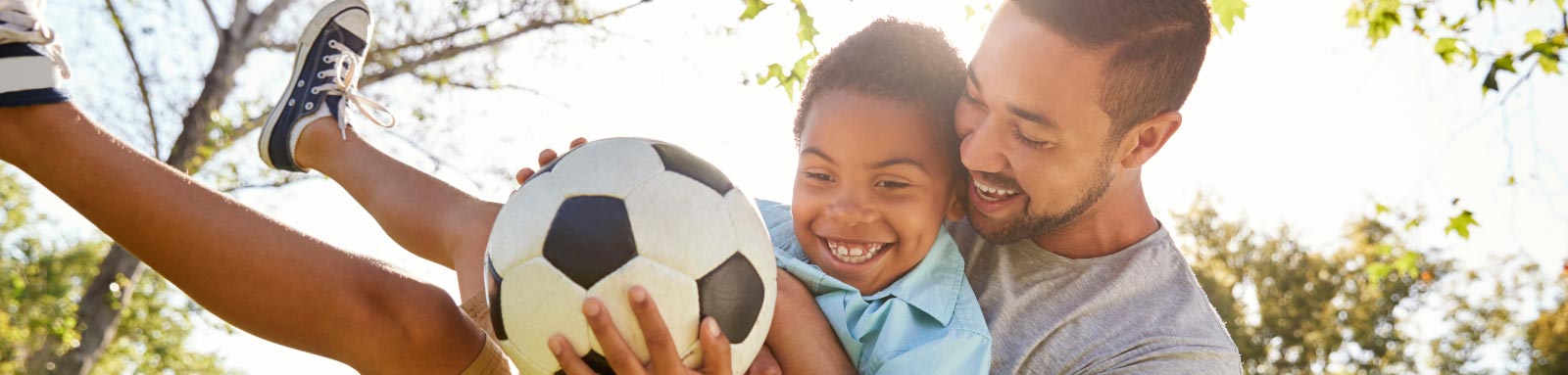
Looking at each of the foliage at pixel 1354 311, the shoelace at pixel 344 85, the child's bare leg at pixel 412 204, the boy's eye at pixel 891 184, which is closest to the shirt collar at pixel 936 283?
the boy's eye at pixel 891 184

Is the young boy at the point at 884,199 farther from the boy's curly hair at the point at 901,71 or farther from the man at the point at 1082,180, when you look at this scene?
the man at the point at 1082,180

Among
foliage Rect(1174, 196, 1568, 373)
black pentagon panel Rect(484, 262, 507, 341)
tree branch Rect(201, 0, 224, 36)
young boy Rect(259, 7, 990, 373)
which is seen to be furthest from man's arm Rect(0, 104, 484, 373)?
foliage Rect(1174, 196, 1568, 373)

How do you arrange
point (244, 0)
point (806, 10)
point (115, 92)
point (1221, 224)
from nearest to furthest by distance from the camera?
point (806, 10) < point (244, 0) < point (115, 92) < point (1221, 224)

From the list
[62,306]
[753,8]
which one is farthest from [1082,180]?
[62,306]

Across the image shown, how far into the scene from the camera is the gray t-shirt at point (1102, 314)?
2811 millimetres

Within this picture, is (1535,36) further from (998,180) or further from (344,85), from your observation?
(344,85)

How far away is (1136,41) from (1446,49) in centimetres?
346

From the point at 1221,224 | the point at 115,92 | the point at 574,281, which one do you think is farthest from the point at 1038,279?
the point at 1221,224

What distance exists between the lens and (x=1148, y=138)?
Result: 3.11 m

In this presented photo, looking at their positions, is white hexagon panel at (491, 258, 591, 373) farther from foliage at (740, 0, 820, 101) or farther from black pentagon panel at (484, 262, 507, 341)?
foliage at (740, 0, 820, 101)

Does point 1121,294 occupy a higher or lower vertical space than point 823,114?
lower

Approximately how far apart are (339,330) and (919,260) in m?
1.57

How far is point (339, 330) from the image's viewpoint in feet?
8.34

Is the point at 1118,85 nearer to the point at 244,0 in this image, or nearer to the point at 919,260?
the point at 919,260
